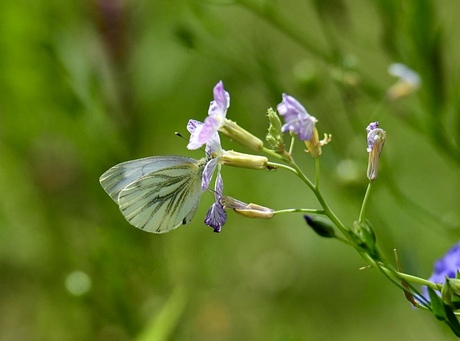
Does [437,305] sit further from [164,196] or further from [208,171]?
[164,196]

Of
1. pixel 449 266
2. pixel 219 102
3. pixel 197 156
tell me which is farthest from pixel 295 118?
pixel 197 156

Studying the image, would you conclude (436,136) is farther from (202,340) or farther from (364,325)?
(364,325)

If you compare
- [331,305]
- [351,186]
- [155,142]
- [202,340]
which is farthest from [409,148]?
[351,186]

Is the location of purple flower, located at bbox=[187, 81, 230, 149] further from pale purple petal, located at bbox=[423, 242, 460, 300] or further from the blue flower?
pale purple petal, located at bbox=[423, 242, 460, 300]

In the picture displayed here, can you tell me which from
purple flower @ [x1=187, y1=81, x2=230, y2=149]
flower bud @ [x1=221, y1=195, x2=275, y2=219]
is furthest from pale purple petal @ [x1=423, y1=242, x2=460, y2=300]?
purple flower @ [x1=187, y1=81, x2=230, y2=149]

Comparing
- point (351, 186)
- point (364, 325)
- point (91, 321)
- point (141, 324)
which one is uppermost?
point (351, 186)

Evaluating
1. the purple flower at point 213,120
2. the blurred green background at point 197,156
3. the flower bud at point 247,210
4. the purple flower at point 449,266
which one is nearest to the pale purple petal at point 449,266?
the purple flower at point 449,266
